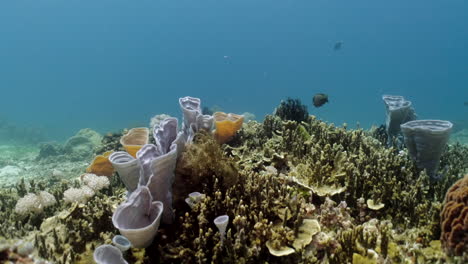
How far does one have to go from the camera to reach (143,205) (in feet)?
10.5

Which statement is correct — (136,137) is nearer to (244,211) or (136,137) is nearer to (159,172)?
(159,172)

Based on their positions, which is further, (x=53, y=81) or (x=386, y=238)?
(x=53, y=81)

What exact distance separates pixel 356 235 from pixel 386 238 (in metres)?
0.30

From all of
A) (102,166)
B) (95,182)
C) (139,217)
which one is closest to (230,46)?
(102,166)

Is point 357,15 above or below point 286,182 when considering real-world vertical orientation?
above

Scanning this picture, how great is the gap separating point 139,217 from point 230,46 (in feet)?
567

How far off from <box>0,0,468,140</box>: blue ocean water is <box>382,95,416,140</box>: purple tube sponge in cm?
14382

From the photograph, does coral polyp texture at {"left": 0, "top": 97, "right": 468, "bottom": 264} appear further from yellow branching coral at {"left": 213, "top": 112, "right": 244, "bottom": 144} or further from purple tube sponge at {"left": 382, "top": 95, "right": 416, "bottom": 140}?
purple tube sponge at {"left": 382, "top": 95, "right": 416, "bottom": 140}

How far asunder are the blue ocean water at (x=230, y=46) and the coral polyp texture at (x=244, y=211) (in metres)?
147

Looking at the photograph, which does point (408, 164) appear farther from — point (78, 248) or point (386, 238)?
point (78, 248)

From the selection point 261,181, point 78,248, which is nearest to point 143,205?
point 78,248

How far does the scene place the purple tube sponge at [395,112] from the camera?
778 cm

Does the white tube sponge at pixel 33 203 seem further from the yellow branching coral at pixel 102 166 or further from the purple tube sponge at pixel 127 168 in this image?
the purple tube sponge at pixel 127 168

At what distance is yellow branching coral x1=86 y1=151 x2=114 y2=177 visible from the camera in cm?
632
